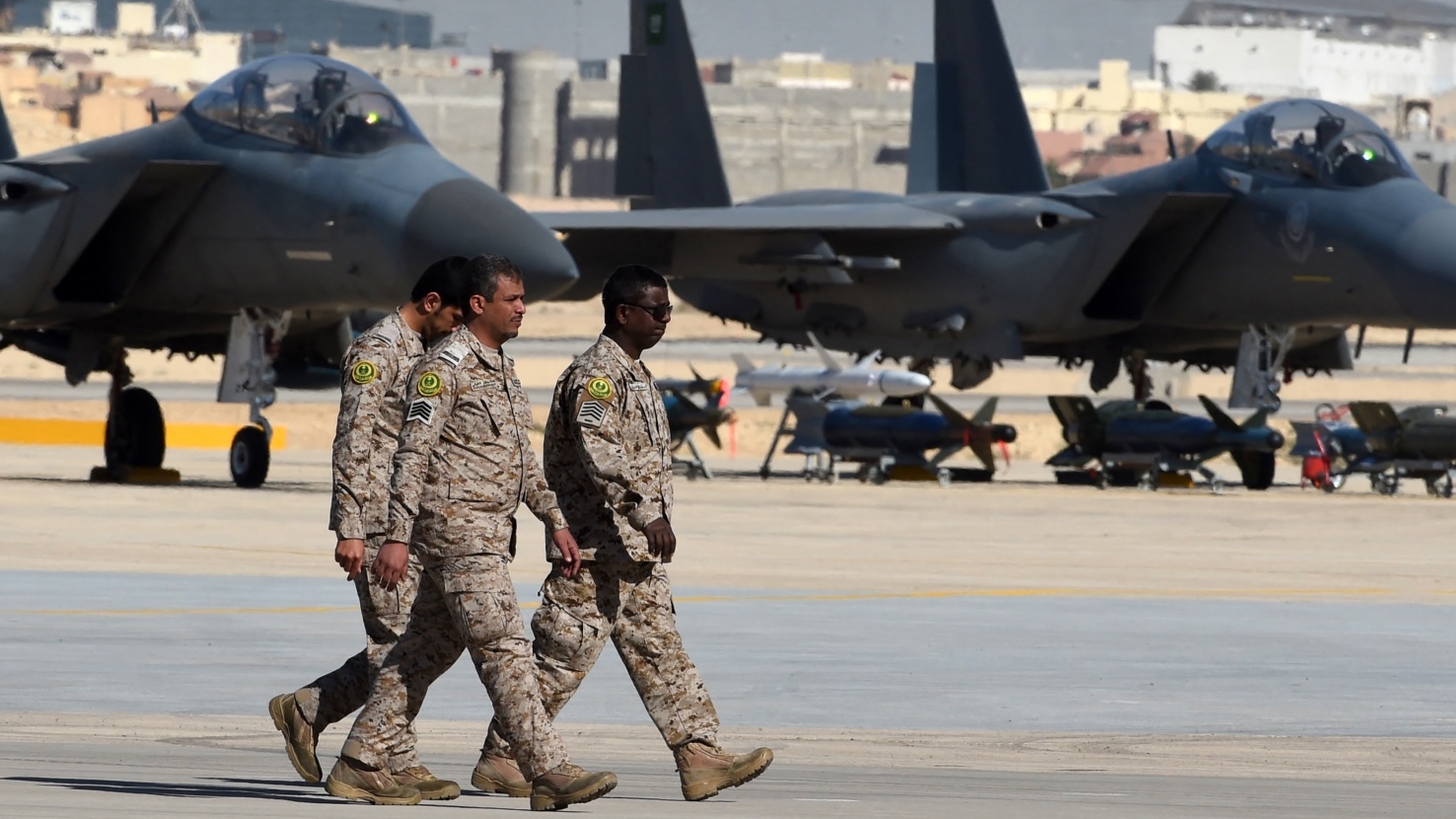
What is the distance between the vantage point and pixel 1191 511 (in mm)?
23578

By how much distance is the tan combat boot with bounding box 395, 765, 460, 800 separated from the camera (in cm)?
727

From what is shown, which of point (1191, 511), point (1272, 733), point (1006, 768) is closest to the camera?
point (1006, 768)

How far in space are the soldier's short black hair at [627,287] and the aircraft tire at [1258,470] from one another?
21.0 metres

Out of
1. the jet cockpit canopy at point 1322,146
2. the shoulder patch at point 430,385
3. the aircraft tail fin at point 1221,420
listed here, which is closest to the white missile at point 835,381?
the aircraft tail fin at point 1221,420

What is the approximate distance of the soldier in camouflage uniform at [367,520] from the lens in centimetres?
736

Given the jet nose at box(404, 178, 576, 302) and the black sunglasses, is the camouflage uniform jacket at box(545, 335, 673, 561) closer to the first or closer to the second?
the black sunglasses

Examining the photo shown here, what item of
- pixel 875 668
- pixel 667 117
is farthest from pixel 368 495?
pixel 667 117

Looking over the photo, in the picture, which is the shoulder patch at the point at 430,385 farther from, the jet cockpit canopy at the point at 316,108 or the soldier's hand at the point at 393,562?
the jet cockpit canopy at the point at 316,108

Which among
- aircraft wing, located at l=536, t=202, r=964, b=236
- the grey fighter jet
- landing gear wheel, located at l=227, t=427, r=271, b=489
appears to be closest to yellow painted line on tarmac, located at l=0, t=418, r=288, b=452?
aircraft wing, located at l=536, t=202, r=964, b=236

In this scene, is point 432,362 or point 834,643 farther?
point 834,643

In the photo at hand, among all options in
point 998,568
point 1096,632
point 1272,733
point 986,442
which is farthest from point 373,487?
point 986,442

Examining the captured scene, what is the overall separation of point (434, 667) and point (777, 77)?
→ 156 metres

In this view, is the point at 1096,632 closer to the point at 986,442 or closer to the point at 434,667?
the point at 434,667

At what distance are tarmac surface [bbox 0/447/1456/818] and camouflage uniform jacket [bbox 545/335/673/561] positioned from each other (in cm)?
83
